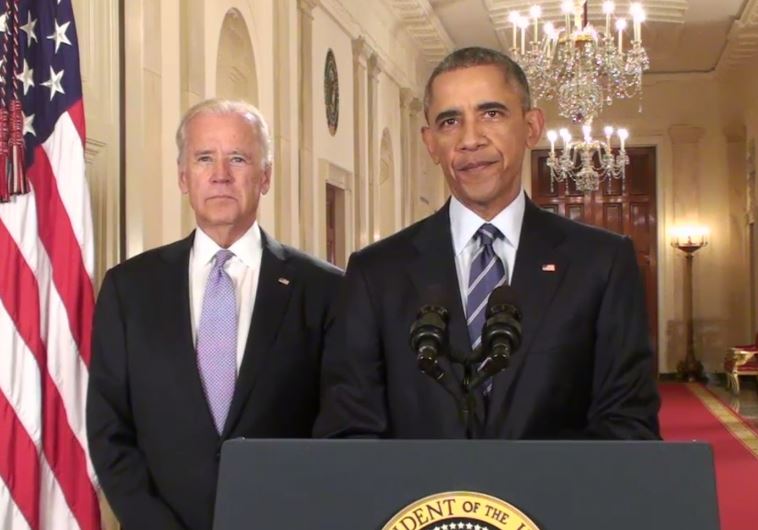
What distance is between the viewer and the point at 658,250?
19062 millimetres

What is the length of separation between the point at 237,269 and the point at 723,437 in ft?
32.5

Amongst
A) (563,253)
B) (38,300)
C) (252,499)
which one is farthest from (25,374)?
(252,499)

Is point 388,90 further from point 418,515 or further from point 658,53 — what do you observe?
point 418,515

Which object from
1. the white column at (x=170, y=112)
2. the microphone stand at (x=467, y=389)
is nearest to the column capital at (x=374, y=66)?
the white column at (x=170, y=112)

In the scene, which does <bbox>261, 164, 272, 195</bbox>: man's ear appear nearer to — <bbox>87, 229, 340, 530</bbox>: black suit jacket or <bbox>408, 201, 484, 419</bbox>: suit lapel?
<bbox>87, 229, 340, 530</bbox>: black suit jacket

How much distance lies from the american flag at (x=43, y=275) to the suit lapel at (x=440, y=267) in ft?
5.18

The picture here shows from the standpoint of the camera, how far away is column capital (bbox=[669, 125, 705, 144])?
747 inches

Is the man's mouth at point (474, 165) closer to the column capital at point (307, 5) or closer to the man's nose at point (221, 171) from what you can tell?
the man's nose at point (221, 171)

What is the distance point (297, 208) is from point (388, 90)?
16.7ft

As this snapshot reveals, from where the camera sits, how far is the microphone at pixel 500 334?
5.59ft

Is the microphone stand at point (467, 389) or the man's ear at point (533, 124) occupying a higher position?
the man's ear at point (533, 124)

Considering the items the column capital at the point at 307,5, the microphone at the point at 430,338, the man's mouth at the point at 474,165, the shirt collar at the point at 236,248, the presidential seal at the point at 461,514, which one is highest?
the column capital at the point at 307,5

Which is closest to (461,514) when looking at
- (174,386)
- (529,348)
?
(529,348)

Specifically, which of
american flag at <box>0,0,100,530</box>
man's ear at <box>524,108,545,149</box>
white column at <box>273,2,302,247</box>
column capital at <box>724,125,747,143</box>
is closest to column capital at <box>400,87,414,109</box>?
white column at <box>273,2,302,247</box>
